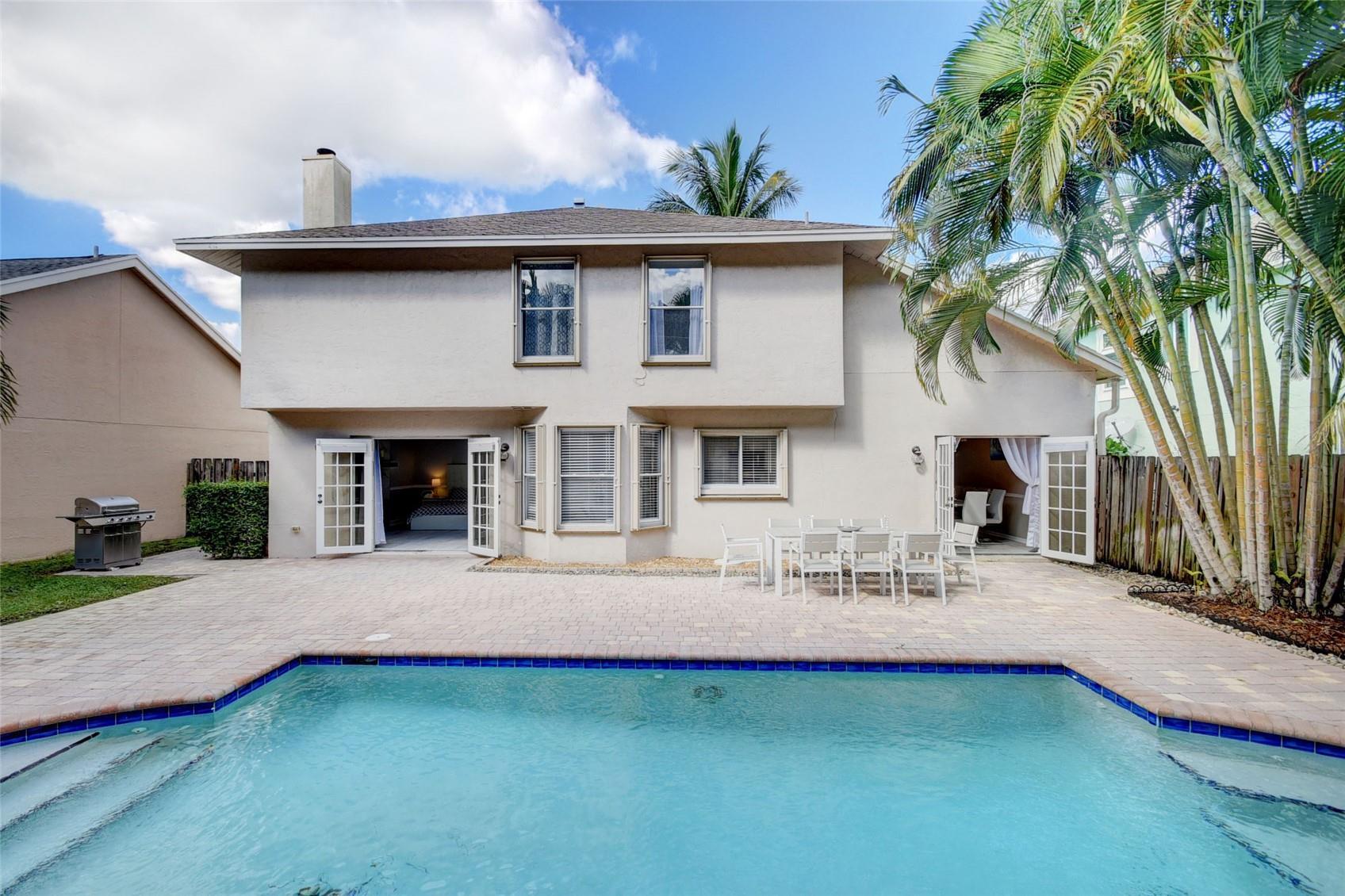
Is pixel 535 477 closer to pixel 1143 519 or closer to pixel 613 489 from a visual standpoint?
pixel 613 489

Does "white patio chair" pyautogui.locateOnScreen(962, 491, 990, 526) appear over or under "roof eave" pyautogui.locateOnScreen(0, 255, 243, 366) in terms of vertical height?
under

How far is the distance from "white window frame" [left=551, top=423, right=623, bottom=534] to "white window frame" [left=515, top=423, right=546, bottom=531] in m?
0.22

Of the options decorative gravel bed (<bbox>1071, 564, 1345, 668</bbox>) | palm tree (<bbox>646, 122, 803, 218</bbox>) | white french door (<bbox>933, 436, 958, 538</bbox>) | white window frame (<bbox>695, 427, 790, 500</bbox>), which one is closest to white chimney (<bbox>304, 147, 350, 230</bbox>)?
white window frame (<bbox>695, 427, 790, 500</bbox>)

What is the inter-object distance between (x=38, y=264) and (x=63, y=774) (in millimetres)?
13682

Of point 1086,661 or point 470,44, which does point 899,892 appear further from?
point 470,44

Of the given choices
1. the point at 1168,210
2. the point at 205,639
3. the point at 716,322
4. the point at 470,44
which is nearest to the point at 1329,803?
the point at 1168,210

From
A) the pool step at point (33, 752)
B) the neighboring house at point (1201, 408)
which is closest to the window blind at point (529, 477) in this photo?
the pool step at point (33, 752)

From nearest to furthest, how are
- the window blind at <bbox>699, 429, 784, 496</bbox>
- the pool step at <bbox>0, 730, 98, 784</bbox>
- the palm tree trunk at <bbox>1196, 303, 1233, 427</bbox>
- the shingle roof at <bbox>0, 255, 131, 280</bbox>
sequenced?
the pool step at <bbox>0, 730, 98, 784</bbox>, the palm tree trunk at <bbox>1196, 303, 1233, 427</bbox>, the window blind at <bbox>699, 429, 784, 496</bbox>, the shingle roof at <bbox>0, 255, 131, 280</bbox>

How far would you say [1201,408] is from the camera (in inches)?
684

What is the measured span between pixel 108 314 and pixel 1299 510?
20.9 m

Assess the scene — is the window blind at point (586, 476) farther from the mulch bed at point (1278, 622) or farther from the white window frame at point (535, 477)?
the mulch bed at point (1278, 622)

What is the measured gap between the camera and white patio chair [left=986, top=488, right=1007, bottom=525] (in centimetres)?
1386

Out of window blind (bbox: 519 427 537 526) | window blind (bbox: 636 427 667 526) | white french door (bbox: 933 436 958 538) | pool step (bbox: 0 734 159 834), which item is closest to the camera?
pool step (bbox: 0 734 159 834)

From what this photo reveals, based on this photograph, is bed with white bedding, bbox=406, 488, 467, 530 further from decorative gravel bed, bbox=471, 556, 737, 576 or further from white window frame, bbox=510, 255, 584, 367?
white window frame, bbox=510, 255, 584, 367
